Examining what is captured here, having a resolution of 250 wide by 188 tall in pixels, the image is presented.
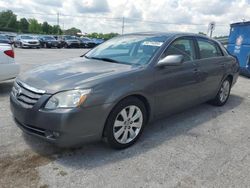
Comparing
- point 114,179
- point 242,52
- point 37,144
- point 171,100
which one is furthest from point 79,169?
point 242,52

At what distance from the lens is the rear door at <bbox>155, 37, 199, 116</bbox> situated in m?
3.65

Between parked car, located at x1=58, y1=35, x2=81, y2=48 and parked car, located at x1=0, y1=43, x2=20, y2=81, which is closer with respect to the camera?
parked car, located at x1=0, y1=43, x2=20, y2=81

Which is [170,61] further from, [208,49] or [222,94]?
[222,94]

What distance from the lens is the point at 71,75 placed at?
3174 millimetres

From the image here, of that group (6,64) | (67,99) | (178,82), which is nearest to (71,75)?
(67,99)

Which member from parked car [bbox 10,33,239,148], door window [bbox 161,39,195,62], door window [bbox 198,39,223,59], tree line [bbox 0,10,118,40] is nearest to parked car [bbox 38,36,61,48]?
parked car [bbox 10,33,239,148]

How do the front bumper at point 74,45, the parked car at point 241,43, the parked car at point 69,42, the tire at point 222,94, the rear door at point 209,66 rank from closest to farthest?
1. the rear door at point 209,66
2. the tire at point 222,94
3. the parked car at point 241,43
4. the parked car at point 69,42
5. the front bumper at point 74,45

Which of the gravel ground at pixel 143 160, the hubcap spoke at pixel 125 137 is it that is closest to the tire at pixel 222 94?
the gravel ground at pixel 143 160

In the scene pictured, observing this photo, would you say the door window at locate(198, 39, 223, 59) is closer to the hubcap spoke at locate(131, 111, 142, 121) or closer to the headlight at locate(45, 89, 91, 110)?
the hubcap spoke at locate(131, 111, 142, 121)

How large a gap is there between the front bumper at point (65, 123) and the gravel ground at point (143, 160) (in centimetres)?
30

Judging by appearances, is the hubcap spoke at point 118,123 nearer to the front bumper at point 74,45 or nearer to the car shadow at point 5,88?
the car shadow at point 5,88

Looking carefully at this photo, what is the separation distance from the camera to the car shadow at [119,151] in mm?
3029

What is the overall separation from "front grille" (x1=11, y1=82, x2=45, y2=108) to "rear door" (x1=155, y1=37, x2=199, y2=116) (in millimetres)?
1594

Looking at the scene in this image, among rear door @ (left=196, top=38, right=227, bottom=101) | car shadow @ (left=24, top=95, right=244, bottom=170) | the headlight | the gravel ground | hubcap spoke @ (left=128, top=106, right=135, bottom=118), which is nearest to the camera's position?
the gravel ground
